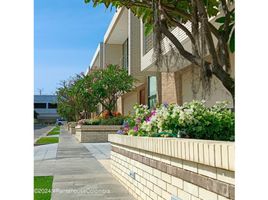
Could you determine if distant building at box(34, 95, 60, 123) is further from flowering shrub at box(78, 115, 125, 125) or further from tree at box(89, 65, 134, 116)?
flowering shrub at box(78, 115, 125, 125)

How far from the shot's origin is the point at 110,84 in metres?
28.6

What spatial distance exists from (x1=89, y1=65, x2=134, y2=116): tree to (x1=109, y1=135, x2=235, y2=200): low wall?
20048 mm

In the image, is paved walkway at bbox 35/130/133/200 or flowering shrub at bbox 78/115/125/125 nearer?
paved walkway at bbox 35/130/133/200

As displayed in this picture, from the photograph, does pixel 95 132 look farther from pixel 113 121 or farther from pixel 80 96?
pixel 80 96

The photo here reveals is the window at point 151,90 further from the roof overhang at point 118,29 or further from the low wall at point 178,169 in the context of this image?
the low wall at point 178,169

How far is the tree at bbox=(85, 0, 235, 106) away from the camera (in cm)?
462

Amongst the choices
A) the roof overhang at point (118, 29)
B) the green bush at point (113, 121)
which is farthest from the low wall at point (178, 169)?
the roof overhang at point (118, 29)

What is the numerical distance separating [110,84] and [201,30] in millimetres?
24229

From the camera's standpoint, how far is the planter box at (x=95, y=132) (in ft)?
85.5

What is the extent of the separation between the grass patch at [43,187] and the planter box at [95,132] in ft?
52.5

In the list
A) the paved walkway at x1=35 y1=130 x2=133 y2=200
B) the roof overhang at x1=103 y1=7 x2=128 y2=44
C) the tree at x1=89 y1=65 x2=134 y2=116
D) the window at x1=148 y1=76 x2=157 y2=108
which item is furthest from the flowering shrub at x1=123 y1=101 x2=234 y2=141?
the window at x1=148 y1=76 x2=157 y2=108
